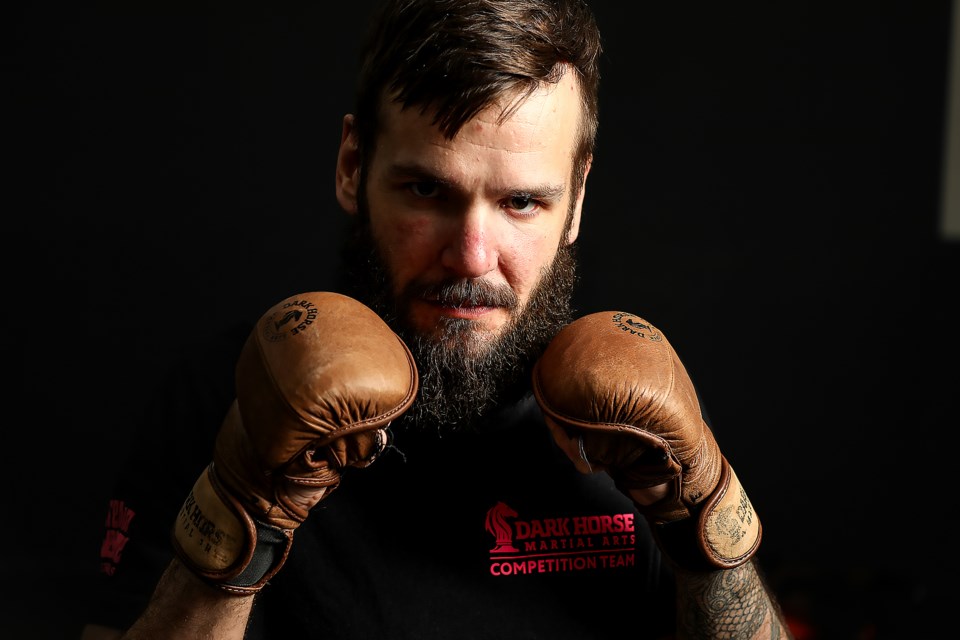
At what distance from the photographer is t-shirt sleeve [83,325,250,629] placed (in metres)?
1.35

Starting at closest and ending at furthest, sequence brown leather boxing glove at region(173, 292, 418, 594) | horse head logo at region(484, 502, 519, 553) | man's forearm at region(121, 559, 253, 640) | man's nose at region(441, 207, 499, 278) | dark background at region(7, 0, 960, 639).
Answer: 1. brown leather boxing glove at region(173, 292, 418, 594)
2. man's forearm at region(121, 559, 253, 640)
3. man's nose at region(441, 207, 499, 278)
4. horse head logo at region(484, 502, 519, 553)
5. dark background at region(7, 0, 960, 639)

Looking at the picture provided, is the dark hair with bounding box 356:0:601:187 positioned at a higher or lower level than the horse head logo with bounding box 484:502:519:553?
higher

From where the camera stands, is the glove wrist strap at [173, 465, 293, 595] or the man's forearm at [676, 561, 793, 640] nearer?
the glove wrist strap at [173, 465, 293, 595]

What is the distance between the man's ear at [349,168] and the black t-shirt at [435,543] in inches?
13.2

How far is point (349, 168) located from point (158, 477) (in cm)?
55

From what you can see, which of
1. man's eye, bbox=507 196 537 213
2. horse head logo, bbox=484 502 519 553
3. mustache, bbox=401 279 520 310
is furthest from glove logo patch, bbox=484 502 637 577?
man's eye, bbox=507 196 537 213

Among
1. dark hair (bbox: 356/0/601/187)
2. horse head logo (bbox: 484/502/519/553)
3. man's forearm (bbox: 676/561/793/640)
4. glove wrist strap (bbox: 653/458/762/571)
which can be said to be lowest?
man's forearm (bbox: 676/561/793/640)

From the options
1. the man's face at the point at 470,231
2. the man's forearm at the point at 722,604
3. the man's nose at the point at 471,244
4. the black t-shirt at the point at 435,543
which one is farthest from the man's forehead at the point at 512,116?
the man's forearm at the point at 722,604

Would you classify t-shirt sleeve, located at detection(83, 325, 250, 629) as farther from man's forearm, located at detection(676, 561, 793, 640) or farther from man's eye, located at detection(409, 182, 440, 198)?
man's forearm, located at detection(676, 561, 793, 640)

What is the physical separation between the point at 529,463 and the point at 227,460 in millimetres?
482

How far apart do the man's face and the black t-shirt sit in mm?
103

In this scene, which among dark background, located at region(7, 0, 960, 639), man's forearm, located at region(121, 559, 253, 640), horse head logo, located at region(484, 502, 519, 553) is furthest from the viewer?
dark background, located at region(7, 0, 960, 639)

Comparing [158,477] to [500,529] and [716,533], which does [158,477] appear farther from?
[716,533]

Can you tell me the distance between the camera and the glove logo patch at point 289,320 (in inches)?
44.3
